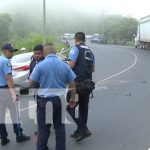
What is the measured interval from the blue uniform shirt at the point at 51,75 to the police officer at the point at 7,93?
3.77ft

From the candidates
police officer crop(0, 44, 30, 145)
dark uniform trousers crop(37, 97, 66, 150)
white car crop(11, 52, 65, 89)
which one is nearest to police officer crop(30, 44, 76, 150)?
dark uniform trousers crop(37, 97, 66, 150)

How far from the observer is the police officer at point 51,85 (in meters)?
6.69

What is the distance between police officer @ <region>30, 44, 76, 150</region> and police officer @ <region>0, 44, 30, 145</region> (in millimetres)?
1087

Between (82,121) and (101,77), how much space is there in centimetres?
1161

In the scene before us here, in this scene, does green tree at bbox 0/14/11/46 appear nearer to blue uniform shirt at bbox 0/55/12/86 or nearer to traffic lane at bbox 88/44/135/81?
traffic lane at bbox 88/44/135/81

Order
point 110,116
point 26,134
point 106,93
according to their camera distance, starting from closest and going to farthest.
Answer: point 26,134, point 110,116, point 106,93

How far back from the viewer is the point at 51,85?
6.75 metres

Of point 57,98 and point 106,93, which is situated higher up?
point 57,98

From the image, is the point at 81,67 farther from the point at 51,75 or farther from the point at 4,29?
the point at 4,29

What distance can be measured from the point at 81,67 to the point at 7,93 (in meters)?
1.40

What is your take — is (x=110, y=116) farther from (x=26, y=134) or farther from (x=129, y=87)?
(x=129, y=87)

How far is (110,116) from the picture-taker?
1031 cm

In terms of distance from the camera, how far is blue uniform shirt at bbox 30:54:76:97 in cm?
667

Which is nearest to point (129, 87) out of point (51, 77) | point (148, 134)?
point (148, 134)
